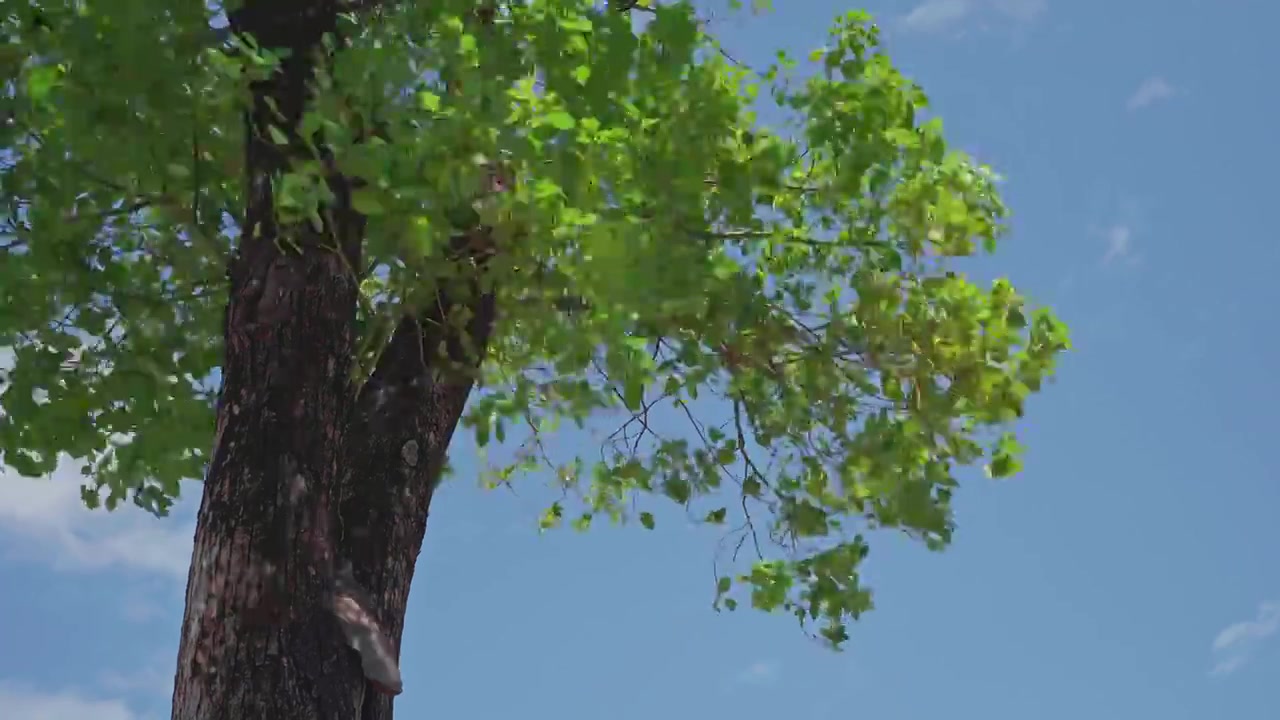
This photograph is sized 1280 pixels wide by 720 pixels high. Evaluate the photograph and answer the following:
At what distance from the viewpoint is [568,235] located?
316 inches

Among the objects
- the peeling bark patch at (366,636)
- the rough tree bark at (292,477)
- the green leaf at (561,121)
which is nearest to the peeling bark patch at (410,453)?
the rough tree bark at (292,477)

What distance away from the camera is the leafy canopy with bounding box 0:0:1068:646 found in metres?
7.84

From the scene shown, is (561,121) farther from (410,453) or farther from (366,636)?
(366,636)

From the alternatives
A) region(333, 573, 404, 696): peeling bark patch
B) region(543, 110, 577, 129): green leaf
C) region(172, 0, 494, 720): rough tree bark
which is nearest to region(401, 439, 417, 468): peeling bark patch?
region(172, 0, 494, 720): rough tree bark

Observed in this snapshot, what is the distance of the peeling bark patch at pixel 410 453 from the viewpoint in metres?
9.42

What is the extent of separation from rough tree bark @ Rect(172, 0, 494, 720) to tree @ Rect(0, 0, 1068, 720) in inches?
0.8

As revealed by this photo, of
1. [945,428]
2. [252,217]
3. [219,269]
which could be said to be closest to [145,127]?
[252,217]

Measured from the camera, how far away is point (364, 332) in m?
10.2

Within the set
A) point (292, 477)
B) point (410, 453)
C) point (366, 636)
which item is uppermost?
point (410, 453)

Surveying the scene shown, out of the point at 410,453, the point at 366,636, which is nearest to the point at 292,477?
the point at 366,636

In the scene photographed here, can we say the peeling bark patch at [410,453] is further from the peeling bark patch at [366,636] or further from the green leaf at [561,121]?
Result: the green leaf at [561,121]

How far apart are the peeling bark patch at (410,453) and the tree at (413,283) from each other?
0.04 metres

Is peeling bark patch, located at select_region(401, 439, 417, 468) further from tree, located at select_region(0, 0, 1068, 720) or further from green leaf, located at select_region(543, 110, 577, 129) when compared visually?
green leaf, located at select_region(543, 110, 577, 129)

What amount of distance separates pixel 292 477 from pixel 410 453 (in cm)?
130
